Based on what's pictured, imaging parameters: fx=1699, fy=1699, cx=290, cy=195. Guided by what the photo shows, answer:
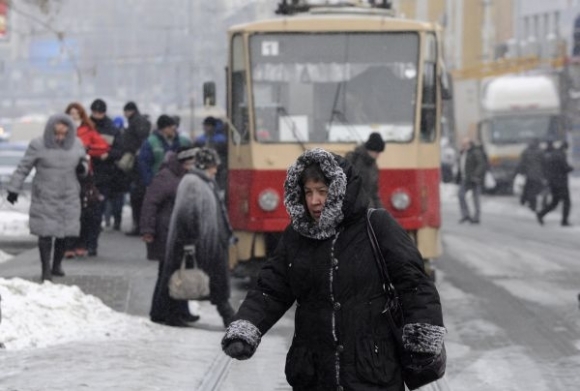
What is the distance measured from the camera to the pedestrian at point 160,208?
13508mm

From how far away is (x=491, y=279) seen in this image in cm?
1861

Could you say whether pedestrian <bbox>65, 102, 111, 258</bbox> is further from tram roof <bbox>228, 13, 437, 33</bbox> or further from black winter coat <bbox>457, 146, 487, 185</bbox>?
black winter coat <bbox>457, 146, 487, 185</bbox>

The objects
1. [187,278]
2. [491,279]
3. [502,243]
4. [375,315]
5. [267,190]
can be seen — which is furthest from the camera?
[502,243]

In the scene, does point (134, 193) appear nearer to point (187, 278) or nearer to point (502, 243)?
point (502, 243)

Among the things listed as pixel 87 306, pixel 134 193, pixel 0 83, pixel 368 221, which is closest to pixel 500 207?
pixel 134 193

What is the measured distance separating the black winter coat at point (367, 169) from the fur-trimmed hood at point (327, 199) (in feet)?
32.1

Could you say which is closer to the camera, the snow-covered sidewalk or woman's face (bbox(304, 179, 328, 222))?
woman's face (bbox(304, 179, 328, 222))

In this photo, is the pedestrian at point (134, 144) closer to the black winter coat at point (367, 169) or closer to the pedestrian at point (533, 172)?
the black winter coat at point (367, 169)

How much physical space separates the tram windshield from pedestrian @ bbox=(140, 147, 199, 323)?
3560mm

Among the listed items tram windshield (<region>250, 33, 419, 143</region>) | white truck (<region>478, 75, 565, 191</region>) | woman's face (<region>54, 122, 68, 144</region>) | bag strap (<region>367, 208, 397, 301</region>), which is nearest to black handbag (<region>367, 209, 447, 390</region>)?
bag strap (<region>367, 208, 397, 301</region>)

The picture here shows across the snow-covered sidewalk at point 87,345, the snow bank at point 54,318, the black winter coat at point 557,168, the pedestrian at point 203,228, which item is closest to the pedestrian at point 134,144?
the snow-covered sidewalk at point 87,345

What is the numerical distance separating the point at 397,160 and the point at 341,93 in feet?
3.09

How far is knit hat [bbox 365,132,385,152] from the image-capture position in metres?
16.0

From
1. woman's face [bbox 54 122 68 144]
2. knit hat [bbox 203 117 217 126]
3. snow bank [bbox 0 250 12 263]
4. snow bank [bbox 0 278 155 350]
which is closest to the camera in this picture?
snow bank [bbox 0 278 155 350]
